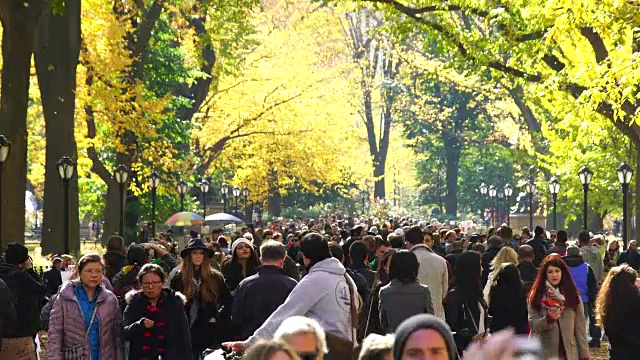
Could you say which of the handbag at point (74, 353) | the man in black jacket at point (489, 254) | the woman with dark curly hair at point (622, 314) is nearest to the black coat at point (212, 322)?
the handbag at point (74, 353)

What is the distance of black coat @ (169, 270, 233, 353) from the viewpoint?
12125 mm

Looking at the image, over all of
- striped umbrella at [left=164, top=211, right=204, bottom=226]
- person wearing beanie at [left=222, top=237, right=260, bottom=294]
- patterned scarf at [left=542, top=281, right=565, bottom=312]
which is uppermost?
striped umbrella at [left=164, top=211, right=204, bottom=226]

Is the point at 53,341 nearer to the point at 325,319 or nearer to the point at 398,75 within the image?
the point at 325,319

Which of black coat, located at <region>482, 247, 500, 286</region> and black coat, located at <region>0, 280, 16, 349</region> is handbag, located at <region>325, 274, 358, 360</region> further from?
black coat, located at <region>482, 247, 500, 286</region>

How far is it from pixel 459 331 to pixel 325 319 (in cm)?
340

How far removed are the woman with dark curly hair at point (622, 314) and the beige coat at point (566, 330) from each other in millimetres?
1222

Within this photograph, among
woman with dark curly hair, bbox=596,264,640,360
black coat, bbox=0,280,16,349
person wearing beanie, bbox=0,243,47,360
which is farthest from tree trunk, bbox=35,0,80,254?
woman with dark curly hair, bbox=596,264,640,360

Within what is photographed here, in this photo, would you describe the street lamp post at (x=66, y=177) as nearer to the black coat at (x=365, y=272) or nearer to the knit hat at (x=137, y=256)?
the black coat at (x=365, y=272)

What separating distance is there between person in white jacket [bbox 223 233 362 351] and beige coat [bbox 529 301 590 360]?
8.90 ft

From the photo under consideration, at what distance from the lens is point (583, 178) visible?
3862 centimetres

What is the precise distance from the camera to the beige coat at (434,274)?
46.9 ft

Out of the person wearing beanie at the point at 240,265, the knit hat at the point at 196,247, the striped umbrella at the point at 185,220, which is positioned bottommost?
the person wearing beanie at the point at 240,265

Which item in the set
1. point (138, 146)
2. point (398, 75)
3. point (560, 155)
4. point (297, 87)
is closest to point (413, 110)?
point (398, 75)

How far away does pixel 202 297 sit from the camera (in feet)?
40.9
